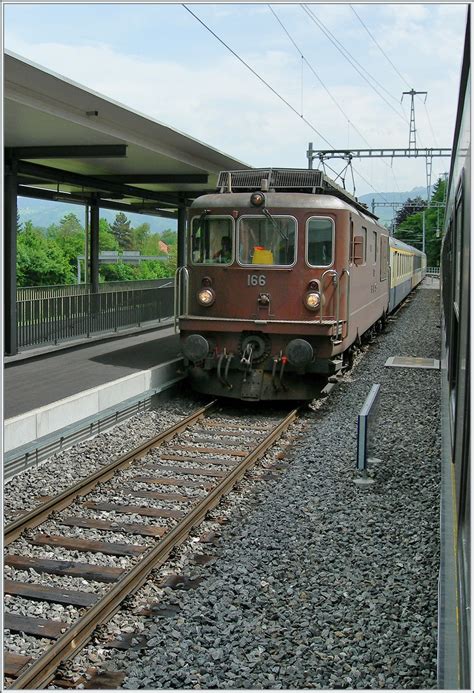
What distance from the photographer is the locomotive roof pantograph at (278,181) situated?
11.9m

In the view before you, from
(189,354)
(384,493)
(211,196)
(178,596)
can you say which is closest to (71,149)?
(211,196)

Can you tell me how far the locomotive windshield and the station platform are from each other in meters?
2.27

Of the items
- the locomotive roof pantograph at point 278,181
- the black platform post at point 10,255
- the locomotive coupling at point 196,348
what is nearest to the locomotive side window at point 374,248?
the locomotive roof pantograph at point 278,181

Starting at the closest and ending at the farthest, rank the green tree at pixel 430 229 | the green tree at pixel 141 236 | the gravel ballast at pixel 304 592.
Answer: the gravel ballast at pixel 304 592, the green tree at pixel 430 229, the green tree at pixel 141 236

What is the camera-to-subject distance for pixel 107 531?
21.8 ft

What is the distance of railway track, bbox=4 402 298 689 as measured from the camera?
16.0 ft

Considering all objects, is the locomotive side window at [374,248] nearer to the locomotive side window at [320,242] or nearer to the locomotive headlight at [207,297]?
the locomotive side window at [320,242]

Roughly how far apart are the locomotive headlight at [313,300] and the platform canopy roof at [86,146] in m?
3.59

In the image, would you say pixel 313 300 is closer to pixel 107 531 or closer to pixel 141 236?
pixel 107 531

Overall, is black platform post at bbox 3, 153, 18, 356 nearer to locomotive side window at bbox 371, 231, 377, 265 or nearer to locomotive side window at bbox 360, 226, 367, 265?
locomotive side window at bbox 360, 226, 367, 265

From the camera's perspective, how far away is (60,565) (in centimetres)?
592

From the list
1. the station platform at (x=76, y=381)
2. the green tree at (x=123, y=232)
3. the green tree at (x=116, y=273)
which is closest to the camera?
the station platform at (x=76, y=381)

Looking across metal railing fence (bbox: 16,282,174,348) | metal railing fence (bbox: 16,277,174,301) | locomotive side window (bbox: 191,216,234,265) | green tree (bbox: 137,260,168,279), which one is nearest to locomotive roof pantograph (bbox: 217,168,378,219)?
locomotive side window (bbox: 191,216,234,265)

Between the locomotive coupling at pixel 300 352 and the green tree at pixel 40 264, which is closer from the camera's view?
the locomotive coupling at pixel 300 352
